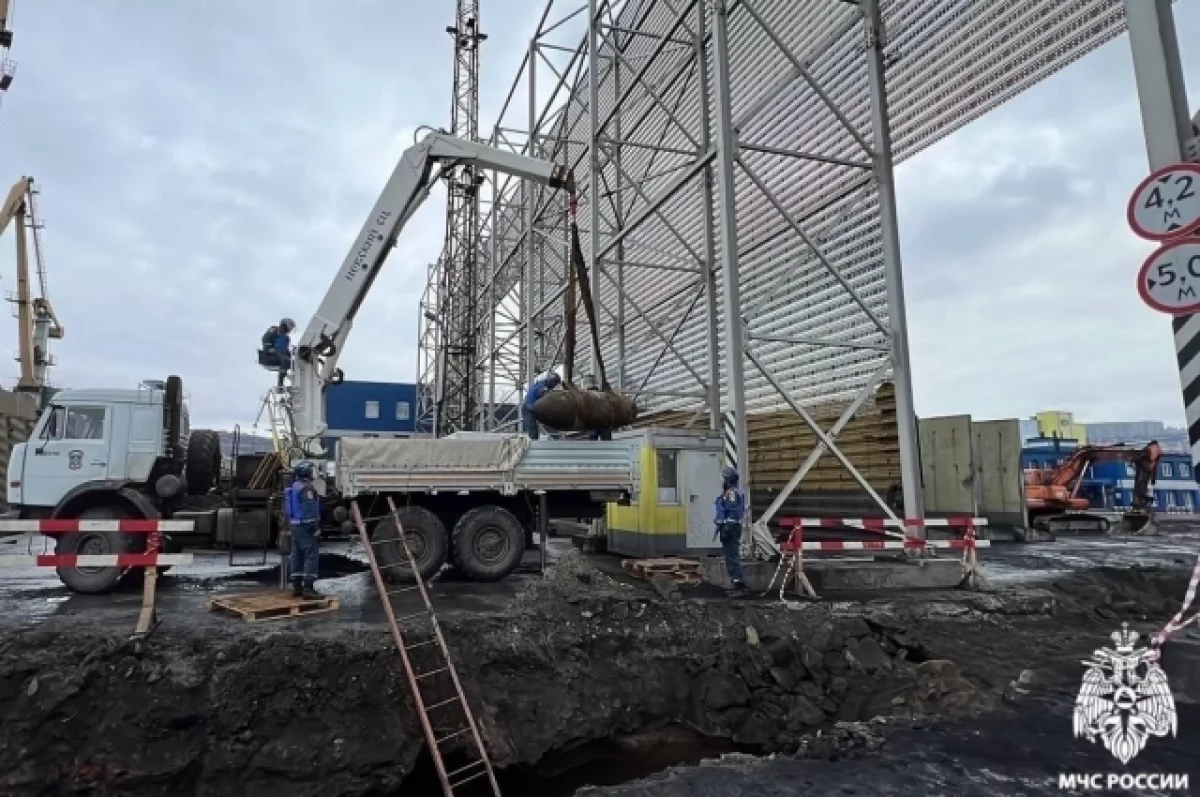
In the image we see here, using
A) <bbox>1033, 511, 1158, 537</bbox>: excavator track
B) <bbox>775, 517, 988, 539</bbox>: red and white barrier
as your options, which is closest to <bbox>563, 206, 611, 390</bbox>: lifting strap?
<bbox>775, 517, 988, 539</bbox>: red and white barrier

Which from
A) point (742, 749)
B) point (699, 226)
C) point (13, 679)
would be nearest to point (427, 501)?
point (13, 679)

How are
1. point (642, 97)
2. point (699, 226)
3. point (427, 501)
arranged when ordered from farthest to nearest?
point (642, 97) < point (699, 226) < point (427, 501)

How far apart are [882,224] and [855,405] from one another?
9.82ft

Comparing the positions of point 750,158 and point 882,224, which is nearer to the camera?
point 882,224

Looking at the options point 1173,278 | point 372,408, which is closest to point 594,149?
point 1173,278

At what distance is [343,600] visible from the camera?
8.50 metres

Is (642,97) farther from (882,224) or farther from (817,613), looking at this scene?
(817,613)

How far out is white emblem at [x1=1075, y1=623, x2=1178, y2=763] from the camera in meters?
5.18

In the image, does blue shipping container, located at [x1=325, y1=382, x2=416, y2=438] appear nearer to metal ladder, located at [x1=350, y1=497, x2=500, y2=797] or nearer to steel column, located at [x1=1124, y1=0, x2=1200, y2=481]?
metal ladder, located at [x1=350, y1=497, x2=500, y2=797]

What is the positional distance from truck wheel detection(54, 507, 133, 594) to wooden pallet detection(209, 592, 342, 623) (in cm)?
191

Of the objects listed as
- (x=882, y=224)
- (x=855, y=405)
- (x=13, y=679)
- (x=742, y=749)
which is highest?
(x=882, y=224)

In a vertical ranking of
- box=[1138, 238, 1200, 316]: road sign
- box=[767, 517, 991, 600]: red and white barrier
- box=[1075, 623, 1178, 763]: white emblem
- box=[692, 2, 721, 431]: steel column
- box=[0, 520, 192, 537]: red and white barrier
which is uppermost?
box=[692, 2, 721, 431]: steel column

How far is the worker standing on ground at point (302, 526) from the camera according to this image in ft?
26.1

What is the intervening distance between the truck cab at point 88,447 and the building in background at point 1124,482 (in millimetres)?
26872
